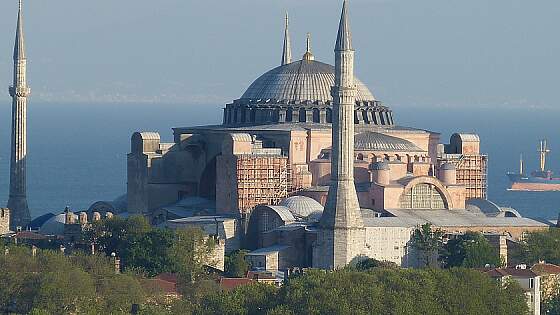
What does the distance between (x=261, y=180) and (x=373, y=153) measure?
12.9 ft

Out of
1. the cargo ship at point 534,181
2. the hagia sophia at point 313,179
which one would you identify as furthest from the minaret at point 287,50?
the cargo ship at point 534,181

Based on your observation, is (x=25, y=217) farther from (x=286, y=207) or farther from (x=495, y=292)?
(x=495, y=292)

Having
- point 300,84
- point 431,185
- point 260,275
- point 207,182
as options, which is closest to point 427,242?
point 431,185

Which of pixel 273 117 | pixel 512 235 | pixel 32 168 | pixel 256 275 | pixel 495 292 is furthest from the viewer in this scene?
pixel 32 168

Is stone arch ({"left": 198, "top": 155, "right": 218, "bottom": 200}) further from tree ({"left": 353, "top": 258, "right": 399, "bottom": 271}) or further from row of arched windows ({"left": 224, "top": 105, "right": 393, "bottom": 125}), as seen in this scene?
tree ({"left": 353, "top": 258, "right": 399, "bottom": 271})

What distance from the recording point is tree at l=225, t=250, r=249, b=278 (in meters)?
78.5

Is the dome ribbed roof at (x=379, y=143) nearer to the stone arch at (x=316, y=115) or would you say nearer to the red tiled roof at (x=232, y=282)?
the stone arch at (x=316, y=115)

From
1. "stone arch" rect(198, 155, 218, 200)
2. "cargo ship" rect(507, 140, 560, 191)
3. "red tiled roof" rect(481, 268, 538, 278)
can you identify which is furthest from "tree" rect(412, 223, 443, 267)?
"cargo ship" rect(507, 140, 560, 191)

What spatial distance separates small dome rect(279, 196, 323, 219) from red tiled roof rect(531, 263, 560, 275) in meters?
8.58

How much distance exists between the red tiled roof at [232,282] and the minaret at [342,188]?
5.48 meters

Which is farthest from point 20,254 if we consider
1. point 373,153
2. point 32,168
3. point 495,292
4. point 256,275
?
point 32,168

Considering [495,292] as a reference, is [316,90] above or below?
above

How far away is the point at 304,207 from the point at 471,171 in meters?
7.88

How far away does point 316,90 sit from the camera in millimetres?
91062
